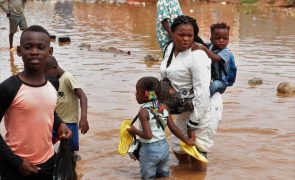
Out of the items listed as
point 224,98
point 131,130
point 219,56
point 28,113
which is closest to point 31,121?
point 28,113

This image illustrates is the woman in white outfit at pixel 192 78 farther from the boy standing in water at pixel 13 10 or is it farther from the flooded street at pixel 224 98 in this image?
the boy standing in water at pixel 13 10

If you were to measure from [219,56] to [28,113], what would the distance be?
2295mm

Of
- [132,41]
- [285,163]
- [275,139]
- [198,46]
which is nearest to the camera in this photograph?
[198,46]

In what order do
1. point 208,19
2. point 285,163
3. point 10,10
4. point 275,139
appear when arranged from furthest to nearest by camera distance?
point 208,19, point 10,10, point 275,139, point 285,163

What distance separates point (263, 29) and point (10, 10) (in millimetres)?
8922

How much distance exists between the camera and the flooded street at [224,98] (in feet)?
16.6

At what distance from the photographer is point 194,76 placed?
4.54 m

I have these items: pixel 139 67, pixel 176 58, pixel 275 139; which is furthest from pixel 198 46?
pixel 139 67

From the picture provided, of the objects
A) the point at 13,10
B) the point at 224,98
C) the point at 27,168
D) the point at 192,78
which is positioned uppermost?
the point at 13,10

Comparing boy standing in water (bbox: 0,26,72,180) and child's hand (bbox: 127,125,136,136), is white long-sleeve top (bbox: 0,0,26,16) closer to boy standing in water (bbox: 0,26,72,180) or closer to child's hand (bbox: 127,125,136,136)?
child's hand (bbox: 127,125,136,136)

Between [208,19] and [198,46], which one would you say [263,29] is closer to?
[208,19]

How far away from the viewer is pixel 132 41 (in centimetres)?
1467

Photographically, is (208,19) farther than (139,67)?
Yes

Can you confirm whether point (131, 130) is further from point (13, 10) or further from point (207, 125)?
point (13, 10)
